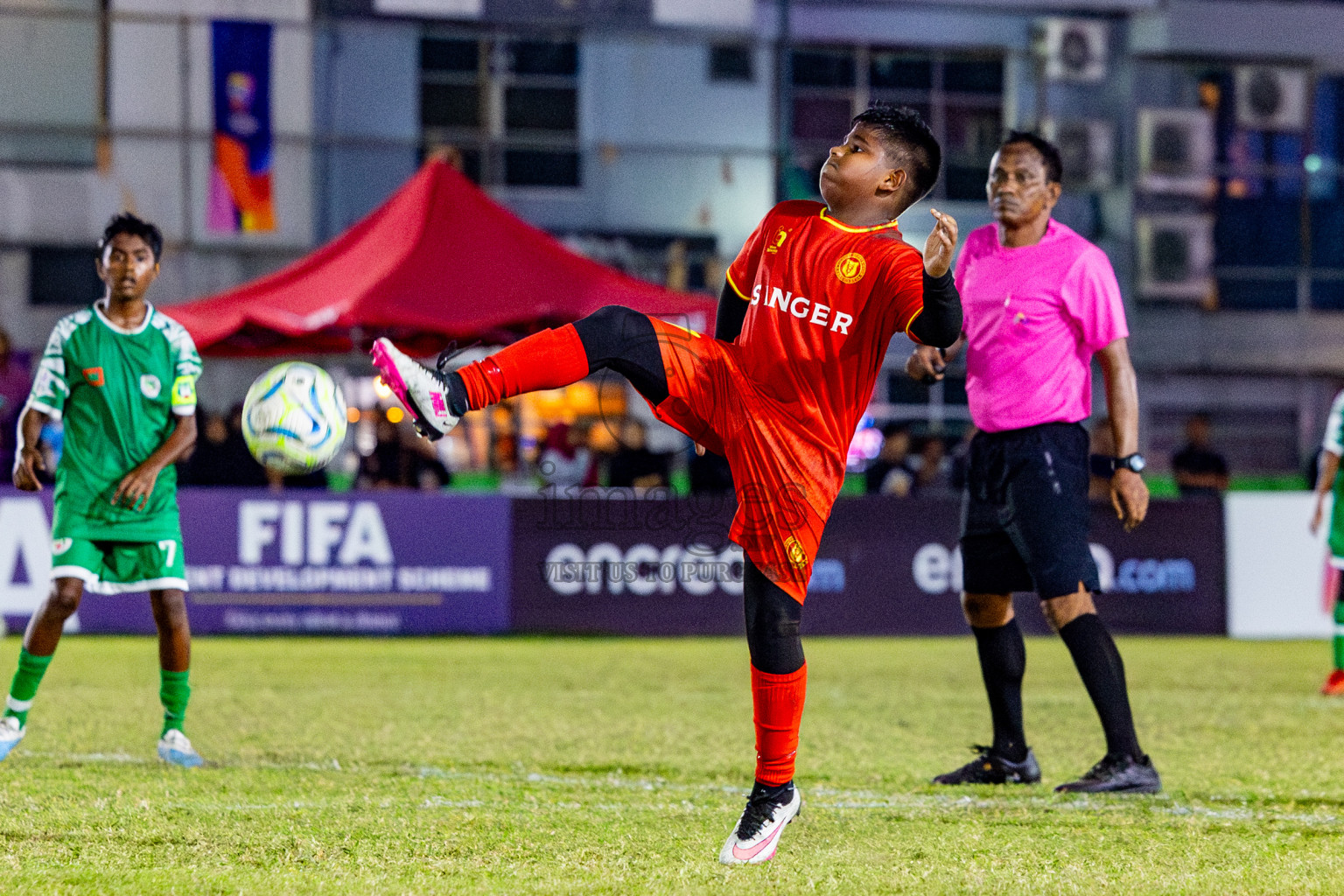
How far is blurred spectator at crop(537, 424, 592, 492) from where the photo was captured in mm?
15172

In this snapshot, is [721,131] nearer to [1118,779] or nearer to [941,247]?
[1118,779]

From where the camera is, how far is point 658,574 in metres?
12.8

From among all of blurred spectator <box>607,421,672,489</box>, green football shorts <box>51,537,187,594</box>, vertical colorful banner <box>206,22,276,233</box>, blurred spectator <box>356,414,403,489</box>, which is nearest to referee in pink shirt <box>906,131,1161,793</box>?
green football shorts <box>51,537,187,594</box>

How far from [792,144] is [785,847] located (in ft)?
77.6

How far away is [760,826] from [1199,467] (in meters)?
12.8

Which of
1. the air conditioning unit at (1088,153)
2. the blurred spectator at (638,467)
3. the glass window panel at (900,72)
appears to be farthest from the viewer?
the air conditioning unit at (1088,153)

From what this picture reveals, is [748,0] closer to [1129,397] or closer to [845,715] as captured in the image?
[845,715]

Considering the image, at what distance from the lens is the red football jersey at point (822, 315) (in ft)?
14.2

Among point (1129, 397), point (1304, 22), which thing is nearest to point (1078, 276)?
point (1129, 397)

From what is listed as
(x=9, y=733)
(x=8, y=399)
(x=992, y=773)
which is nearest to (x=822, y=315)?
(x=992, y=773)

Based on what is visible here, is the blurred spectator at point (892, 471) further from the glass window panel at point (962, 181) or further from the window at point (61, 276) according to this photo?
the glass window panel at point (962, 181)

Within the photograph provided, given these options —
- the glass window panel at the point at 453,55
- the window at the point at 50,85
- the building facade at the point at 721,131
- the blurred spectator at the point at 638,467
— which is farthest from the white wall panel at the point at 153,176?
the blurred spectator at the point at 638,467

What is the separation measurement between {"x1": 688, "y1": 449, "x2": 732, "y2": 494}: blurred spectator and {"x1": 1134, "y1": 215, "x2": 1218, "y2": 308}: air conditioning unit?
18284mm

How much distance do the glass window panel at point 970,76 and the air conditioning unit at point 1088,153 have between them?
1353mm
